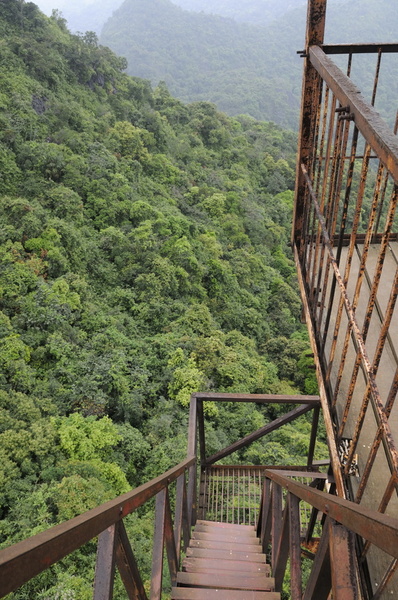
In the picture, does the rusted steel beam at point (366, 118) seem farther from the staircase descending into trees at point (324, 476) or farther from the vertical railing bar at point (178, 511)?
the vertical railing bar at point (178, 511)

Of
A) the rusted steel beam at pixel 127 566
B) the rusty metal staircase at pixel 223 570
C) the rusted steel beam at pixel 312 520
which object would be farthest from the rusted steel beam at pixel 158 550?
the rusted steel beam at pixel 312 520

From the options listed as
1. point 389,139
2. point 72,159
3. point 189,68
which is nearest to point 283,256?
point 72,159

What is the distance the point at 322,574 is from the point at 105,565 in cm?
58

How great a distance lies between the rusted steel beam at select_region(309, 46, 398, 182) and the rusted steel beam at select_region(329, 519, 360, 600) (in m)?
0.90

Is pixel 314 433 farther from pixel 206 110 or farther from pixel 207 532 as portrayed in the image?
pixel 206 110

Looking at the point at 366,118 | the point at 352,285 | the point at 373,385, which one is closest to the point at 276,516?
the point at 373,385

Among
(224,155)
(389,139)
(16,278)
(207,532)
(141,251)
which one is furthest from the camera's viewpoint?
(224,155)

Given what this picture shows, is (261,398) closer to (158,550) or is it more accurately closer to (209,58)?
(158,550)

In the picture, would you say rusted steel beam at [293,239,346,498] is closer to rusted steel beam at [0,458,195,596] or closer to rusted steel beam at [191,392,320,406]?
rusted steel beam at [191,392,320,406]

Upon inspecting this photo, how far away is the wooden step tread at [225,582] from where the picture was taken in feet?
7.42

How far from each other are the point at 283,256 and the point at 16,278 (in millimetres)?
13204

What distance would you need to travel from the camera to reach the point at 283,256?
68.8 ft

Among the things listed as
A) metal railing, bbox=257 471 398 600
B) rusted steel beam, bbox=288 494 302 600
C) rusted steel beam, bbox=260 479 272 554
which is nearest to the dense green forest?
rusted steel beam, bbox=260 479 272 554

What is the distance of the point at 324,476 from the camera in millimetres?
3588
